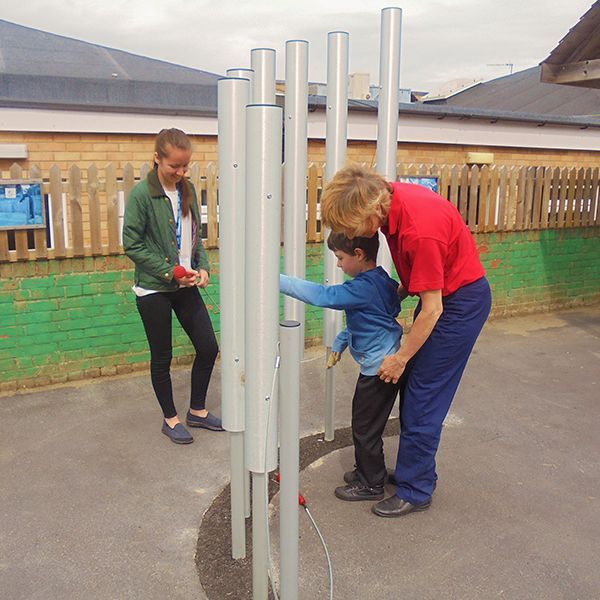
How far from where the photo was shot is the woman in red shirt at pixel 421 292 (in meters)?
2.63

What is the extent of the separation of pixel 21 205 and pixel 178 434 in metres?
2.00

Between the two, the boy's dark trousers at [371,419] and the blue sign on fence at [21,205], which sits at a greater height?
the blue sign on fence at [21,205]

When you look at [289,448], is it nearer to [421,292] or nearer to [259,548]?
[259,548]

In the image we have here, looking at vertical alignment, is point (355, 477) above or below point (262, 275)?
below

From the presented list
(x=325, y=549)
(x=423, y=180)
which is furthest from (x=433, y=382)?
(x=423, y=180)

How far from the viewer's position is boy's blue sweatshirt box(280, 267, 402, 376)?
2.85 meters

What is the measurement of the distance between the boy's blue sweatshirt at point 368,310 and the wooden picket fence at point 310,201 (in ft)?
8.32

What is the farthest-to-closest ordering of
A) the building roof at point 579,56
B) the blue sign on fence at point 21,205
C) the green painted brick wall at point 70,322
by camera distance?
the building roof at point 579,56 < the green painted brick wall at point 70,322 < the blue sign on fence at point 21,205

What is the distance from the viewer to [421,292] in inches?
105

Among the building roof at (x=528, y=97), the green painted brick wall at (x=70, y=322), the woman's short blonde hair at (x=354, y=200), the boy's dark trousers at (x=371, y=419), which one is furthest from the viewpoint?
the building roof at (x=528, y=97)

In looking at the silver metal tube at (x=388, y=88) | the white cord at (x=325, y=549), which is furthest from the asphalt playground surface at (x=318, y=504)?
the silver metal tube at (x=388, y=88)

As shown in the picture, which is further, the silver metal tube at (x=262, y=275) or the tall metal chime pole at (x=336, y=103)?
the tall metal chime pole at (x=336, y=103)

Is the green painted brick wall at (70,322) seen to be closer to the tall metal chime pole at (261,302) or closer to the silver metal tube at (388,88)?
the silver metal tube at (388,88)

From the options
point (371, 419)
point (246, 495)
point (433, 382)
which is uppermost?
point (433, 382)
